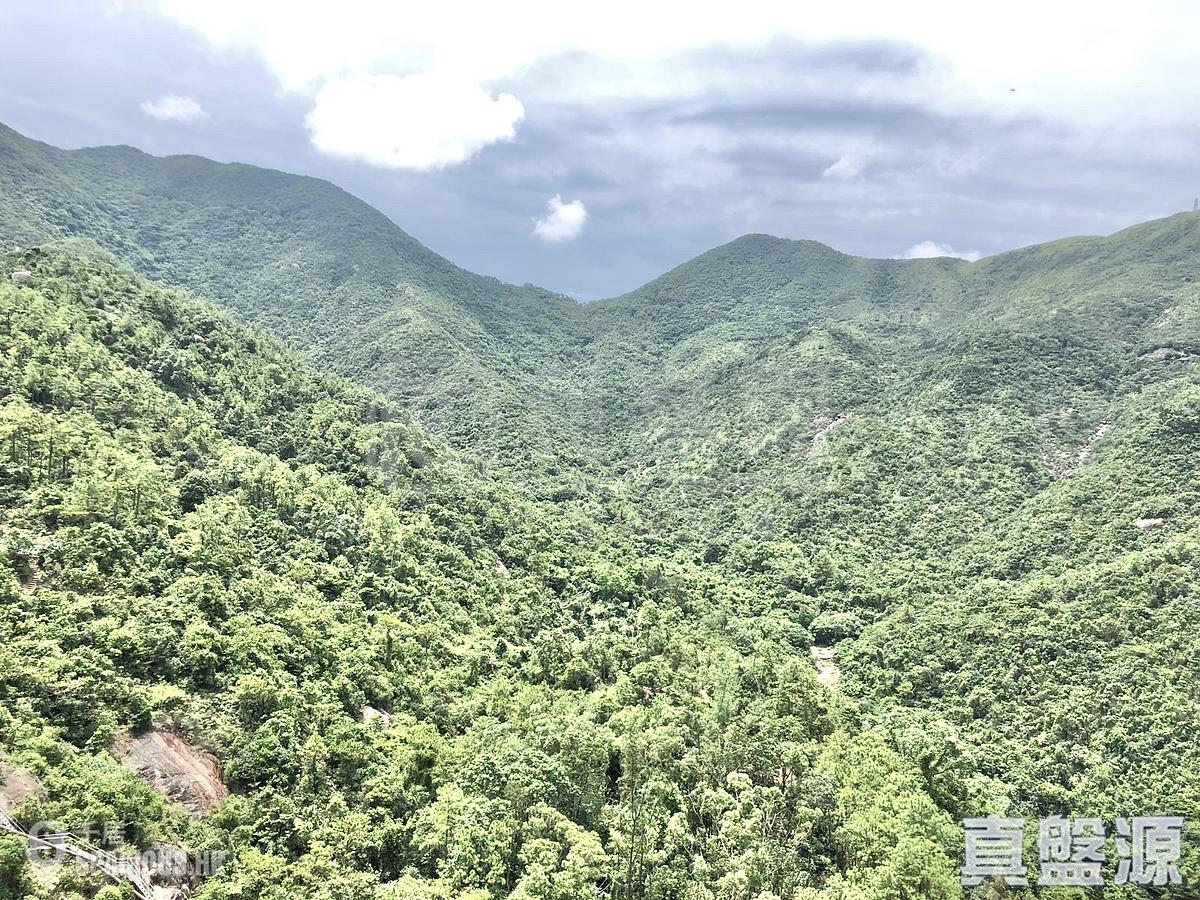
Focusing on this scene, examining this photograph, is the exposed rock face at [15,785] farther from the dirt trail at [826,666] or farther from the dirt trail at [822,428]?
the dirt trail at [822,428]

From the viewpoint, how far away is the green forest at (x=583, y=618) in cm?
3294

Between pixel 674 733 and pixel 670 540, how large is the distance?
66037 mm

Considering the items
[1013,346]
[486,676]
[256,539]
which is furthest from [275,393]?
[1013,346]

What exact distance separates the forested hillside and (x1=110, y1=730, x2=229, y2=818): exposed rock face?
25.5 inches

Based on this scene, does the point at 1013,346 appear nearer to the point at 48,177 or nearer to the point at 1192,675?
the point at 1192,675

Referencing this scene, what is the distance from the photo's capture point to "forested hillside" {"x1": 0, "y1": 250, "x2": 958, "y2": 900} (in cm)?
3152

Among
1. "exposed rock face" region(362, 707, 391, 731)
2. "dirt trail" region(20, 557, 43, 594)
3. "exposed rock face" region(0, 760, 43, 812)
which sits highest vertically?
"dirt trail" region(20, 557, 43, 594)

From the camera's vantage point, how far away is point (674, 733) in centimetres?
4247

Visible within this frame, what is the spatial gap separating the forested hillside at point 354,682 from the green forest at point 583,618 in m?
0.24

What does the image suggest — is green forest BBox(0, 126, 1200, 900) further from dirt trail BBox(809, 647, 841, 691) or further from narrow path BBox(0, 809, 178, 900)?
dirt trail BBox(809, 647, 841, 691)

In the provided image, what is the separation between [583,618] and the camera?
74.3 m

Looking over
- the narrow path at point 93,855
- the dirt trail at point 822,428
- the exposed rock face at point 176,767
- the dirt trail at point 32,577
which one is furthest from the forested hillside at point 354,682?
the dirt trail at point 822,428

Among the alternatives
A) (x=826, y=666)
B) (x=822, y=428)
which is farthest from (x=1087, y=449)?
(x=826, y=666)

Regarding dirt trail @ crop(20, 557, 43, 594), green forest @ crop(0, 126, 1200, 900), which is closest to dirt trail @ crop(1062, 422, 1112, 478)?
green forest @ crop(0, 126, 1200, 900)
